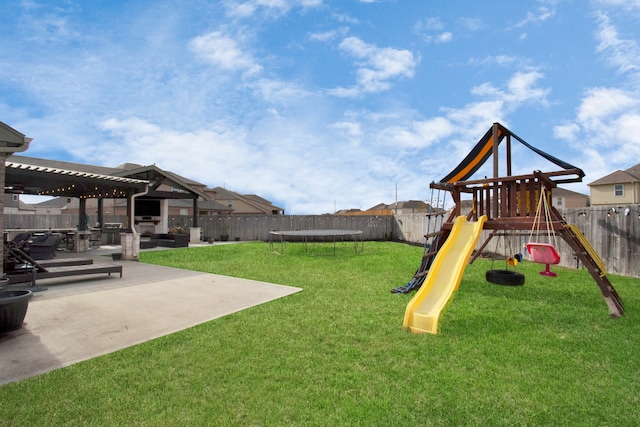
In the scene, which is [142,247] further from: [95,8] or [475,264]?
[475,264]

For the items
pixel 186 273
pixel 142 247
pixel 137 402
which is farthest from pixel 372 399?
Answer: pixel 142 247

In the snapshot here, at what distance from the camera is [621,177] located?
84.2ft

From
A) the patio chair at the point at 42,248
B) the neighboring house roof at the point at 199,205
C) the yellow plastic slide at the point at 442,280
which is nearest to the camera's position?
the yellow plastic slide at the point at 442,280

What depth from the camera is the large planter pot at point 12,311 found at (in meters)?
3.89

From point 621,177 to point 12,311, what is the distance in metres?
35.8

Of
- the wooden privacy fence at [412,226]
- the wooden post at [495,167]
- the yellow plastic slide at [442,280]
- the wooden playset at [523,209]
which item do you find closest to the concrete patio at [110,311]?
the yellow plastic slide at [442,280]

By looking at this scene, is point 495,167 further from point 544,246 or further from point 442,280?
point 442,280

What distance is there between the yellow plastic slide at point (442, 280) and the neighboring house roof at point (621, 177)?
93.7ft

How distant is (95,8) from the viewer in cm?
770

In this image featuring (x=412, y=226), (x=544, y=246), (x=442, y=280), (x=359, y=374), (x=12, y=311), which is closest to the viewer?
(x=359, y=374)

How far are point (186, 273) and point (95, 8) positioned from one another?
271 inches

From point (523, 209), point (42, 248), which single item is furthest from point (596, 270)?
point (42, 248)

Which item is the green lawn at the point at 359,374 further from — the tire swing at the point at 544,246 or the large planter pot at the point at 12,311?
the large planter pot at the point at 12,311

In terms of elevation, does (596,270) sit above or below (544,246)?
below
